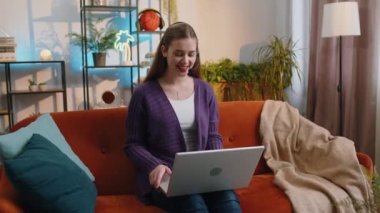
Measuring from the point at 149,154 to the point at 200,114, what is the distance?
1.00ft

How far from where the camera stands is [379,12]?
2924mm

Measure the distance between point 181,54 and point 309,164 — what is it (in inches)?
35.7

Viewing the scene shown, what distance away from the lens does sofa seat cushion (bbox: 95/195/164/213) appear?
5.77ft

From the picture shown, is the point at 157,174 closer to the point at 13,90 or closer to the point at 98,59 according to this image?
the point at 98,59

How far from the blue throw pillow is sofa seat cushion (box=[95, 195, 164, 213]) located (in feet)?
0.60

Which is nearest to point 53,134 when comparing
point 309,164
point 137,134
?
point 137,134

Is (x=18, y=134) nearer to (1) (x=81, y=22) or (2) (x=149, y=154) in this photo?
(2) (x=149, y=154)

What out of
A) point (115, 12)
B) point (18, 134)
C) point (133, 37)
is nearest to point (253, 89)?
point (133, 37)

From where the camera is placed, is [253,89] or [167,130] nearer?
[167,130]

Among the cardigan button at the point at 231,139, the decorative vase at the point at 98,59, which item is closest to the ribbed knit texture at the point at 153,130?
the cardigan button at the point at 231,139

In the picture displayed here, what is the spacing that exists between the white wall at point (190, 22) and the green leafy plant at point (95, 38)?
9cm

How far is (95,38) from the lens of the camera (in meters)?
3.49

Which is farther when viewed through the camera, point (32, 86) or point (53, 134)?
point (32, 86)

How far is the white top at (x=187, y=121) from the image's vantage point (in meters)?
1.85
